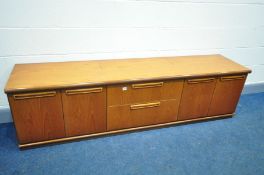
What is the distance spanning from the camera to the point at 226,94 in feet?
7.33

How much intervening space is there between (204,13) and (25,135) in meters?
2.01

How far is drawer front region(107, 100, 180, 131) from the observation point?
1934mm

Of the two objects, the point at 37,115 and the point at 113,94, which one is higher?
the point at 113,94

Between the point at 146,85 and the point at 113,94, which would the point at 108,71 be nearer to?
the point at 113,94

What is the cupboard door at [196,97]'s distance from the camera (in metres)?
2.04

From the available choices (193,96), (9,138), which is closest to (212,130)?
(193,96)

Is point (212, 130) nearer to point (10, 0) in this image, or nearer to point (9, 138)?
point (9, 138)

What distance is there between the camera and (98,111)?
1861 mm

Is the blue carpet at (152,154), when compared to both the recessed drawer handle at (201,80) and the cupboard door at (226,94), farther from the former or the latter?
the recessed drawer handle at (201,80)

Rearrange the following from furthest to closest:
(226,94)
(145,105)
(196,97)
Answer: (226,94), (196,97), (145,105)

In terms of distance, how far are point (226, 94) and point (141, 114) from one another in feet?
2.99

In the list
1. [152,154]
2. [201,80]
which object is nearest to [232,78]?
[201,80]

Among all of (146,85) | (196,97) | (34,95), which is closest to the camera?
(34,95)

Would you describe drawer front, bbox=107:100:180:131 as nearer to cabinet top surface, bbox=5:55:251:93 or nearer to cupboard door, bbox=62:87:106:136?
cupboard door, bbox=62:87:106:136
